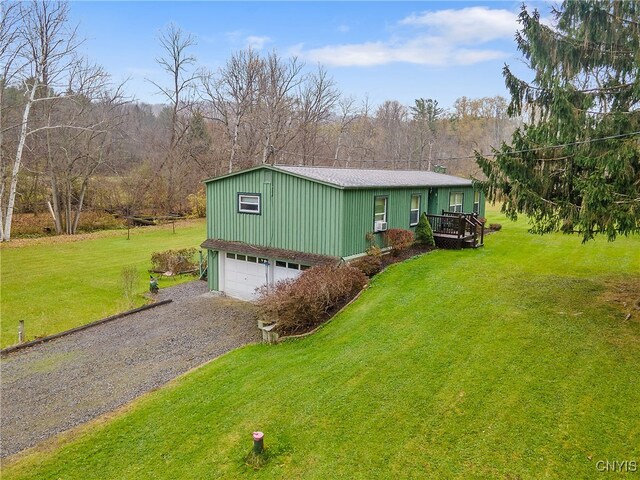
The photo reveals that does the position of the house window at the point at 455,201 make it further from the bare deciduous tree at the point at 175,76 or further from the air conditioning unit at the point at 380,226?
the bare deciduous tree at the point at 175,76

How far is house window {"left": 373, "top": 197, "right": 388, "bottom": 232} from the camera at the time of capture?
14.7 meters

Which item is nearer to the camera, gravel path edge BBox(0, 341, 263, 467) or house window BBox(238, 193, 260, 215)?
gravel path edge BBox(0, 341, 263, 467)

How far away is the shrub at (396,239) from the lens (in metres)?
15.2

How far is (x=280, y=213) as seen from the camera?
1434 centimetres

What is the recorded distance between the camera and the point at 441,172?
26.8 m

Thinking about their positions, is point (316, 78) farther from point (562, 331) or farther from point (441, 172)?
point (562, 331)

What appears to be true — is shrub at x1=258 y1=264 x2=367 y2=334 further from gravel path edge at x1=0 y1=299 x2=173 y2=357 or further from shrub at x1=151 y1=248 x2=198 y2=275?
shrub at x1=151 y1=248 x2=198 y2=275

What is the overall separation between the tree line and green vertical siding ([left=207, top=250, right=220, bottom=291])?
1093 cm

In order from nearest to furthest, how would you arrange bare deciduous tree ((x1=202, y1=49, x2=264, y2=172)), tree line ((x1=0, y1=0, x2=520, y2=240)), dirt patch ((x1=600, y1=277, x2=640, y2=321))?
dirt patch ((x1=600, y1=277, x2=640, y2=321)) < tree line ((x1=0, y1=0, x2=520, y2=240)) < bare deciduous tree ((x1=202, y1=49, x2=264, y2=172))

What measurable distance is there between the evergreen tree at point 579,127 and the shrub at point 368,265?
176 inches

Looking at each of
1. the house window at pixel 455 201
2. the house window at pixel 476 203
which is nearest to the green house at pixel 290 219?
Result: the house window at pixel 455 201

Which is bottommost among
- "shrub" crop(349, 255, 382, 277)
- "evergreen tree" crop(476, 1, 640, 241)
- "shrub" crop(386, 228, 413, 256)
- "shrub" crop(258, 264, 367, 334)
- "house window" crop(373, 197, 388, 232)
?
"shrub" crop(258, 264, 367, 334)

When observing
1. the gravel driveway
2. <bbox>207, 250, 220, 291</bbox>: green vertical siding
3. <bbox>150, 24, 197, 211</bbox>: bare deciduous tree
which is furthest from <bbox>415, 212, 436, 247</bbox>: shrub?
<bbox>150, 24, 197, 211</bbox>: bare deciduous tree

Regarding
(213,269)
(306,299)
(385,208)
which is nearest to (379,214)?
(385,208)
